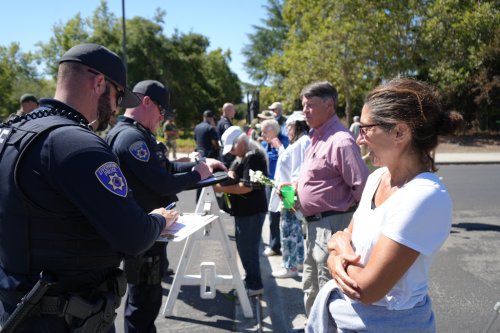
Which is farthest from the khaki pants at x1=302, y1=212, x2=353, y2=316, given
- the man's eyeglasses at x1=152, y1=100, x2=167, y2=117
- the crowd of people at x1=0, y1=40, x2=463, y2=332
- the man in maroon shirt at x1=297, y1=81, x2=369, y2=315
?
the man's eyeglasses at x1=152, y1=100, x2=167, y2=117

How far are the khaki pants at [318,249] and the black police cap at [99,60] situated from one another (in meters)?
1.91

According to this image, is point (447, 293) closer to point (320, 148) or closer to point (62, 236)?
point (320, 148)

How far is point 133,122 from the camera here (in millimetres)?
3080

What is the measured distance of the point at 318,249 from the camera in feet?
10.3

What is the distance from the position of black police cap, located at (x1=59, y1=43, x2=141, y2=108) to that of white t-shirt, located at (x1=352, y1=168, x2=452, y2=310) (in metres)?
1.33

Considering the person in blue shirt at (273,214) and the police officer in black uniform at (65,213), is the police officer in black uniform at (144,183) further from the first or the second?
the person in blue shirt at (273,214)

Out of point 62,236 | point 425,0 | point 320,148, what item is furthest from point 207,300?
point 425,0

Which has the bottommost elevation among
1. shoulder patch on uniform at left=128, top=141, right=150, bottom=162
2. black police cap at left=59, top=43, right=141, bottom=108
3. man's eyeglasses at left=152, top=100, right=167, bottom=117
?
shoulder patch on uniform at left=128, top=141, right=150, bottom=162

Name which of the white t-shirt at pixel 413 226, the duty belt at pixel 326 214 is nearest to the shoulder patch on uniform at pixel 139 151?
the duty belt at pixel 326 214

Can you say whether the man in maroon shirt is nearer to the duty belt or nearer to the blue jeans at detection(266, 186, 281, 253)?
the duty belt

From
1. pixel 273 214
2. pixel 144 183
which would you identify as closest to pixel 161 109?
pixel 144 183

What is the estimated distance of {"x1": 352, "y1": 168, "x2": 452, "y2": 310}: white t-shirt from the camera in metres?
1.46

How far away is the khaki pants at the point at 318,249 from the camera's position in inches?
122

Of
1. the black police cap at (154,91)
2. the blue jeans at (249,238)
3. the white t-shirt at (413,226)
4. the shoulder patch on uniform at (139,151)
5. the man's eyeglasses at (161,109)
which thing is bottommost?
the blue jeans at (249,238)
